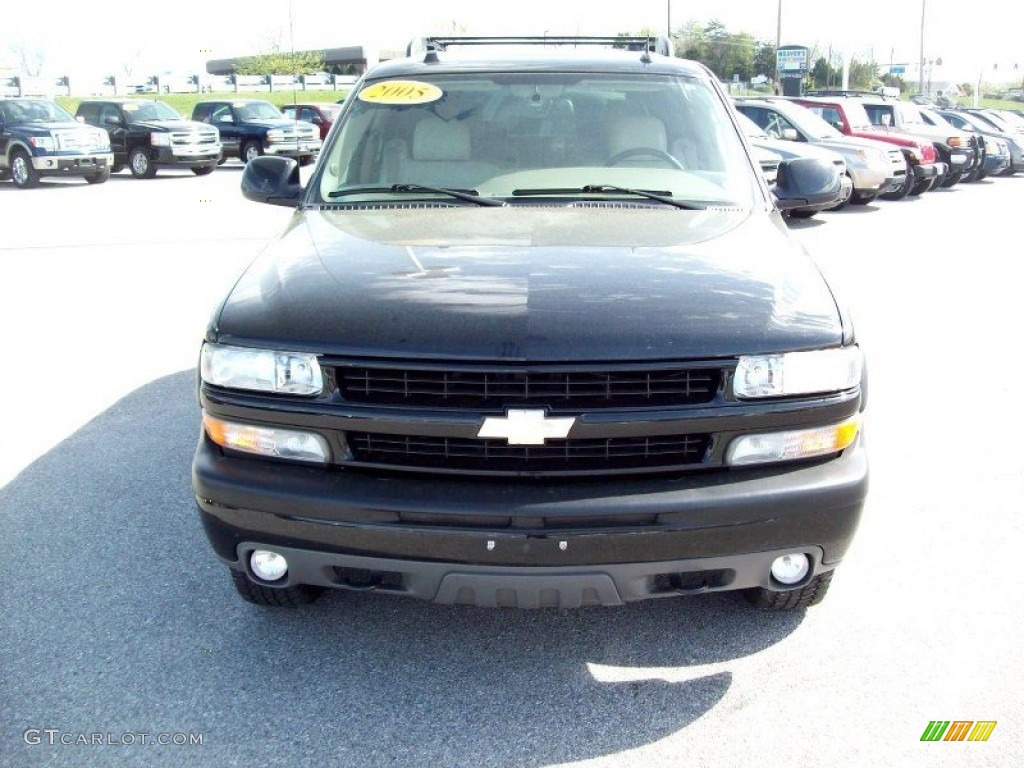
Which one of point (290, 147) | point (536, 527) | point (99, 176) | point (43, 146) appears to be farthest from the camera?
point (290, 147)

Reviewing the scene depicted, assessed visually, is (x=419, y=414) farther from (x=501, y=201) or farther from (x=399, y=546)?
(x=501, y=201)

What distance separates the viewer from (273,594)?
134 inches

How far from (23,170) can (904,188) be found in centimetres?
1718

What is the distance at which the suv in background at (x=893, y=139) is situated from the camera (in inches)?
757

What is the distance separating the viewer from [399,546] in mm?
2771

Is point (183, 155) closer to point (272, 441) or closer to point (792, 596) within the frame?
point (272, 441)

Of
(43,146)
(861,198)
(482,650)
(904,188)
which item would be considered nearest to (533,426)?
(482,650)

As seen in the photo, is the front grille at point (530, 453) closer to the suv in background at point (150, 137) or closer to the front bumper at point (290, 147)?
the suv in background at point (150, 137)

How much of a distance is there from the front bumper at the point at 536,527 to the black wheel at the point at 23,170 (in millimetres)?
20292

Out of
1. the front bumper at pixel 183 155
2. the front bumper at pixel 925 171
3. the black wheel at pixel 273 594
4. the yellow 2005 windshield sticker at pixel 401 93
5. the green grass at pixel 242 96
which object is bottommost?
the green grass at pixel 242 96

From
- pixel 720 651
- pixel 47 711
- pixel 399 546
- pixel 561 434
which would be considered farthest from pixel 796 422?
pixel 47 711

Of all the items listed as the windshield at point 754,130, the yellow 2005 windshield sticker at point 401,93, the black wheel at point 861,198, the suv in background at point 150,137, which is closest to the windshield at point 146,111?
the suv in background at point 150,137

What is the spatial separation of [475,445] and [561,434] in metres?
0.24

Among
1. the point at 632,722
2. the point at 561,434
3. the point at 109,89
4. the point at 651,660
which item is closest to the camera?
the point at 561,434
